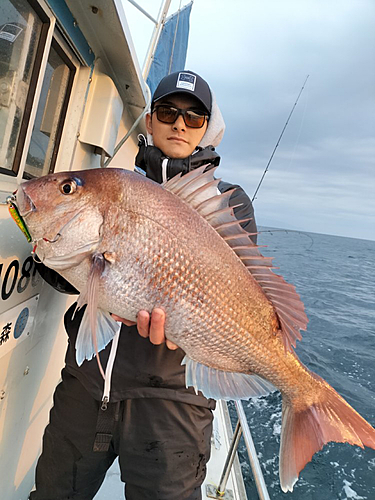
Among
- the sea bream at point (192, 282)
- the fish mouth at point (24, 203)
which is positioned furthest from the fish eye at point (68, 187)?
the fish mouth at point (24, 203)

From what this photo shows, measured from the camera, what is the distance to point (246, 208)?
192 cm

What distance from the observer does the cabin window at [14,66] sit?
1521 mm

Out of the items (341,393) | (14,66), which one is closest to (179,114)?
(14,66)

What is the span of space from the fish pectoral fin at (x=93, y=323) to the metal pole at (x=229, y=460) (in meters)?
1.61

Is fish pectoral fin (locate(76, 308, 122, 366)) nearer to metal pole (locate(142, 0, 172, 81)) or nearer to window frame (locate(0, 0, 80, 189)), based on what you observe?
window frame (locate(0, 0, 80, 189))

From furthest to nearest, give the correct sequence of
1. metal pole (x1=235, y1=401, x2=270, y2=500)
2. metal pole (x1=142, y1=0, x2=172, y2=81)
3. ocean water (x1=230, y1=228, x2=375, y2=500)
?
ocean water (x1=230, y1=228, x2=375, y2=500) < metal pole (x1=142, y1=0, x2=172, y2=81) < metal pole (x1=235, y1=401, x2=270, y2=500)

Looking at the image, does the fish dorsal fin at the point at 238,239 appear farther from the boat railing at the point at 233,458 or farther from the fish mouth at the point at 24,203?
the boat railing at the point at 233,458

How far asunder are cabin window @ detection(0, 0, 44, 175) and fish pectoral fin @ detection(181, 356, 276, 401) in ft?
4.51

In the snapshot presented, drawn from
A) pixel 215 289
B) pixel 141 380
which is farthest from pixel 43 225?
pixel 141 380

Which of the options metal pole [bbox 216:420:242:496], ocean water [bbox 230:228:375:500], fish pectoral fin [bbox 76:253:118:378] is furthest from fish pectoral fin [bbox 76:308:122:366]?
metal pole [bbox 216:420:242:496]

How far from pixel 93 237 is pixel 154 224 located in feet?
0.89

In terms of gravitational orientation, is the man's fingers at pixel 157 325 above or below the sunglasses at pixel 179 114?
below

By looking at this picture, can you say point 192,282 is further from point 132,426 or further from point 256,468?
point 256,468

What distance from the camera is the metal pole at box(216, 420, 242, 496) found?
251 centimetres
